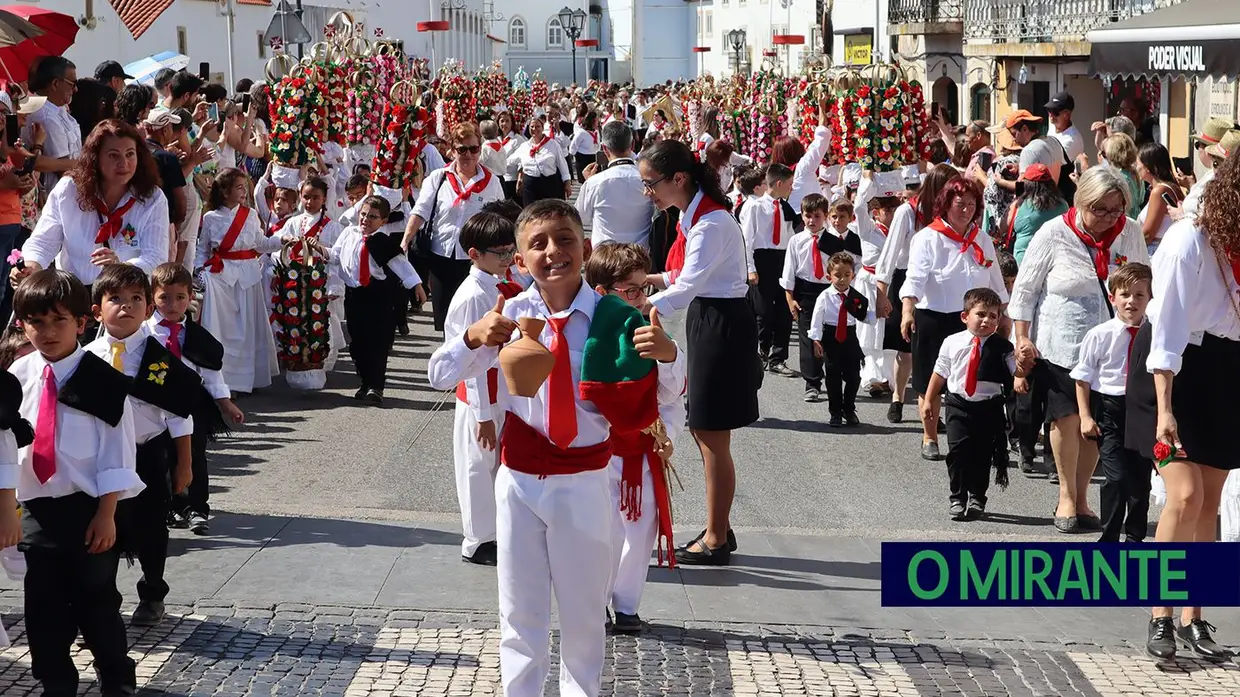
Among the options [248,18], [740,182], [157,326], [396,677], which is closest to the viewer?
[396,677]

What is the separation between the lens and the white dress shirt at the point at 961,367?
341 inches

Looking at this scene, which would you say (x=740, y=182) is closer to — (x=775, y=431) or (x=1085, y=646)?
(x=775, y=431)

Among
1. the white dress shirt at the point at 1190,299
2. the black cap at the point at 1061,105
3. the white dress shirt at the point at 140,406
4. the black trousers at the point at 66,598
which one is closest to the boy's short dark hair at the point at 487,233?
the white dress shirt at the point at 140,406

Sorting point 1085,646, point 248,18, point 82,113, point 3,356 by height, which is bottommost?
point 1085,646

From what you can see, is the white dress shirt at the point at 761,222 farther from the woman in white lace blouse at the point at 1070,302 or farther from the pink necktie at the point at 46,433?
the pink necktie at the point at 46,433

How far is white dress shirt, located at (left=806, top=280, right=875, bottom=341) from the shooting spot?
1110 cm

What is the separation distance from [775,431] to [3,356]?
616 centimetres

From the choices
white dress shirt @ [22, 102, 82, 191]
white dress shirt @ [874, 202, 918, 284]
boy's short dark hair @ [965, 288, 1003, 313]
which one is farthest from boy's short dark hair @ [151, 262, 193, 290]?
white dress shirt @ [874, 202, 918, 284]

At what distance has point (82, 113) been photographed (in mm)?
11391

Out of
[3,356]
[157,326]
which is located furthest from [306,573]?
[3,356]

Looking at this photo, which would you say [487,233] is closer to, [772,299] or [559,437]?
[559,437]

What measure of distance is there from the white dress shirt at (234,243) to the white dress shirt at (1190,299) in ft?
23.3

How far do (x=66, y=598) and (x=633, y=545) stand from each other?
83.8 inches

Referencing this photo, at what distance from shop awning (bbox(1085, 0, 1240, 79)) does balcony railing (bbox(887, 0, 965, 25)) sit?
28439 millimetres
